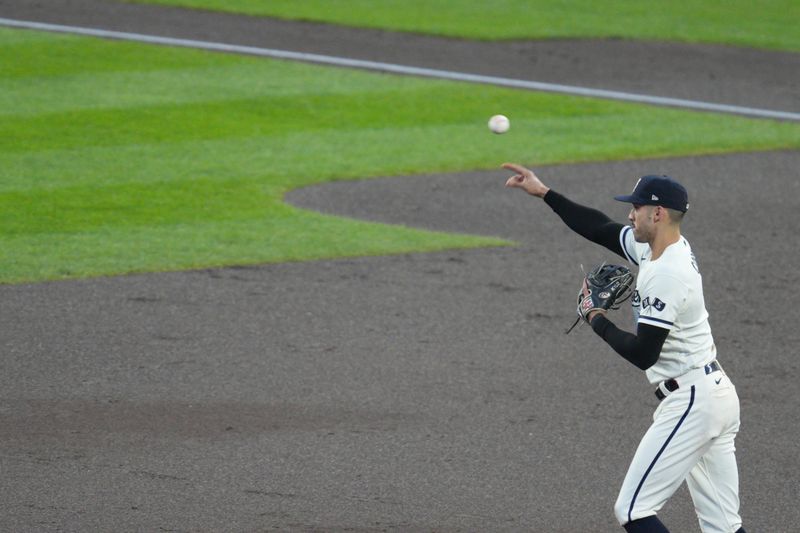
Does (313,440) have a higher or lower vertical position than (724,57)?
lower

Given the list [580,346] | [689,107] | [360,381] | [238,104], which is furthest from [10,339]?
[689,107]

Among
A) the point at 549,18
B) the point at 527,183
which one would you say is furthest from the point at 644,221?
the point at 549,18

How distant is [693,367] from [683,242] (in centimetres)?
56

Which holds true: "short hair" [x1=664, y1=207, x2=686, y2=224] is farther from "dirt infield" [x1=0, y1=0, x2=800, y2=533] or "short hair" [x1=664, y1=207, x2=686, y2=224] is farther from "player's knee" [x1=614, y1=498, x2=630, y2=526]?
"dirt infield" [x1=0, y1=0, x2=800, y2=533]

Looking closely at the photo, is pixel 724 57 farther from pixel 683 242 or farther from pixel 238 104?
pixel 683 242

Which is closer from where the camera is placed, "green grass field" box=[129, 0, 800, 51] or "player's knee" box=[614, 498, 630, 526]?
"player's knee" box=[614, 498, 630, 526]

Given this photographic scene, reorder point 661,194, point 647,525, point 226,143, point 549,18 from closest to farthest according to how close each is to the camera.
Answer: point 647,525 < point 661,194 < point 226,143 < point 549,18

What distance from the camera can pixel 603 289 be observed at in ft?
17.5

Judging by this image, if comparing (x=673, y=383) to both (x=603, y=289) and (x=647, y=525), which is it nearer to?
(x=603, y=289)

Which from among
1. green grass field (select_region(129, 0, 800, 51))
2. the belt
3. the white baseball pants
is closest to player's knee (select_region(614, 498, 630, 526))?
the white baseball pants

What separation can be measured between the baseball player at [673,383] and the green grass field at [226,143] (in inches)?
226

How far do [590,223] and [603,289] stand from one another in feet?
2.11

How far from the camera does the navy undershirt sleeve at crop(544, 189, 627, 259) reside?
5.82 metres

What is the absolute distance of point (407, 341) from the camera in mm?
8539
